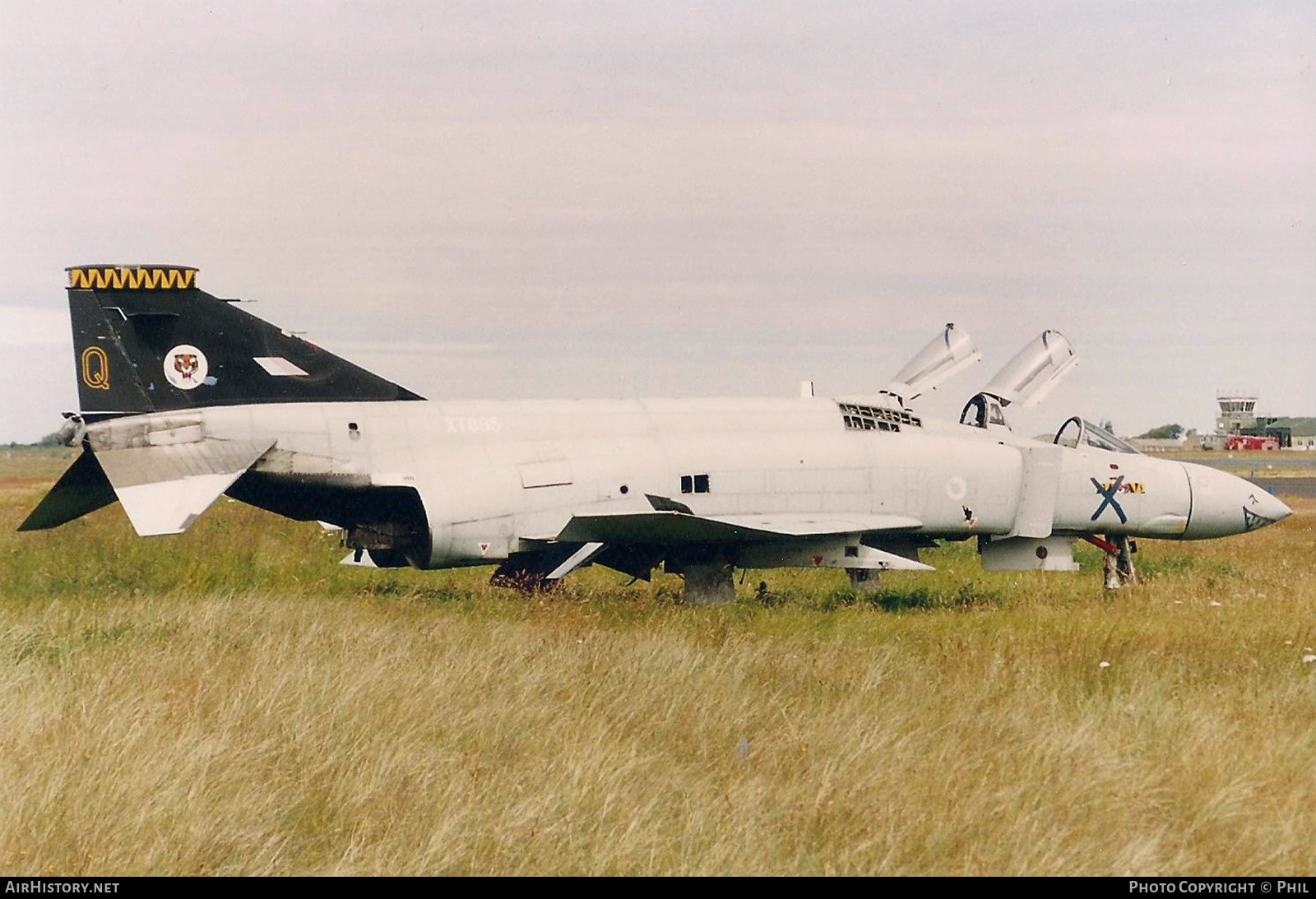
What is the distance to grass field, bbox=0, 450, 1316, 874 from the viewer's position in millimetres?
6047

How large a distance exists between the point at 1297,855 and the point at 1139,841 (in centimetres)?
75

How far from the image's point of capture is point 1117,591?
15.1m

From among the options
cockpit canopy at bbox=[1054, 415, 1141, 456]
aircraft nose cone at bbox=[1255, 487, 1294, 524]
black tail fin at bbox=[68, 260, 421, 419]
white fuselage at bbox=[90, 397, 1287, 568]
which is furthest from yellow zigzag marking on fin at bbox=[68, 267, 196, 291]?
aircraft nose cone at bbox=[1255, 487, 1294, 524]

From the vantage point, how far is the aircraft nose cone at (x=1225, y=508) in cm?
1567

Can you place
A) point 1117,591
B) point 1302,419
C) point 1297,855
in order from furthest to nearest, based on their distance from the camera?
point 1302,419
point 1117,591
point 1297,855

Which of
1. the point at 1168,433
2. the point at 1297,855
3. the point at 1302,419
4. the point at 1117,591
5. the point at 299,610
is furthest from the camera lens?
the point at 1302,419

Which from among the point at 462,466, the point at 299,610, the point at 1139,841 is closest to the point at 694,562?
the point at 462,466

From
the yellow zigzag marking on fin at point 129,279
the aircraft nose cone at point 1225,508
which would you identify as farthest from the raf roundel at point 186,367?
Result: the aircraft nose cone at point 1225,508

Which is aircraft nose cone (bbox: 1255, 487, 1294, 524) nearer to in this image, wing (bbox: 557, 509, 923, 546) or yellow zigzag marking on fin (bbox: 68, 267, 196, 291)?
wing (bbox: 557, 509, 923, 546)

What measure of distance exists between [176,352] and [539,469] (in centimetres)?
415

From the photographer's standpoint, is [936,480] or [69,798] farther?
[936,480]

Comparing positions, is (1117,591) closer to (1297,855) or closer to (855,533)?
(855,533)

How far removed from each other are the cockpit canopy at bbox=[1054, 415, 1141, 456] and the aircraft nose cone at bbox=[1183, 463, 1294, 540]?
97 cm

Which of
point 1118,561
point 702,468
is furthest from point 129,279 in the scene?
point 1118,561
